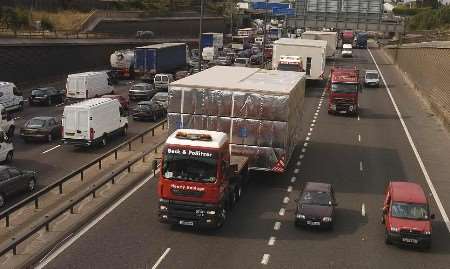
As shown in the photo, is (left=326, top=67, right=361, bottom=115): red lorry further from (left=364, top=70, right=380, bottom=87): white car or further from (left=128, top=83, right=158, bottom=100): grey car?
(left=364, top=70, right=380, bottom=87): white car

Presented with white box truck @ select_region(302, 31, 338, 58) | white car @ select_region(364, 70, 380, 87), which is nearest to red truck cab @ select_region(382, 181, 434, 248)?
white car @ select_region(364, 70, 380, 87)

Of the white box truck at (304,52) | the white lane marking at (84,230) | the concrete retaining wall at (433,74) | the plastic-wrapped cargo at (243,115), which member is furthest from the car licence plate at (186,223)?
the white box truck at (304,52)

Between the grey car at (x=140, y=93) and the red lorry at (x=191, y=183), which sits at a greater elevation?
the red lorry at (x=191, y=183)

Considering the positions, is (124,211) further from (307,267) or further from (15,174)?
(307,267)

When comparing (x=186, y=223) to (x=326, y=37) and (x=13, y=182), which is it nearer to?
(x=13, y=182)

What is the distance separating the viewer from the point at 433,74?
57531 mm

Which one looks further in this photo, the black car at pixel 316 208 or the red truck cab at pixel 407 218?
the black car at pixel 316 208

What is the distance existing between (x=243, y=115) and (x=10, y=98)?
2515 cm

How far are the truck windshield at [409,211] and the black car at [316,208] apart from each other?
2.15m

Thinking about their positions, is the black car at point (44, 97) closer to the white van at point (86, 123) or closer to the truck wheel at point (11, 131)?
the truck wheel at point (11, 131)

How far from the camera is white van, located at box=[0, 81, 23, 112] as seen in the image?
44.1 meters

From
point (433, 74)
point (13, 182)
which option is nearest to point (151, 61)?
point (433, 74)

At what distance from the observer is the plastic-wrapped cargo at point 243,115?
25.7 meters

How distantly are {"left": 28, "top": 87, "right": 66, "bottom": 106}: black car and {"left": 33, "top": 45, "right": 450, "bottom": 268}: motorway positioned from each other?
22820 mm
